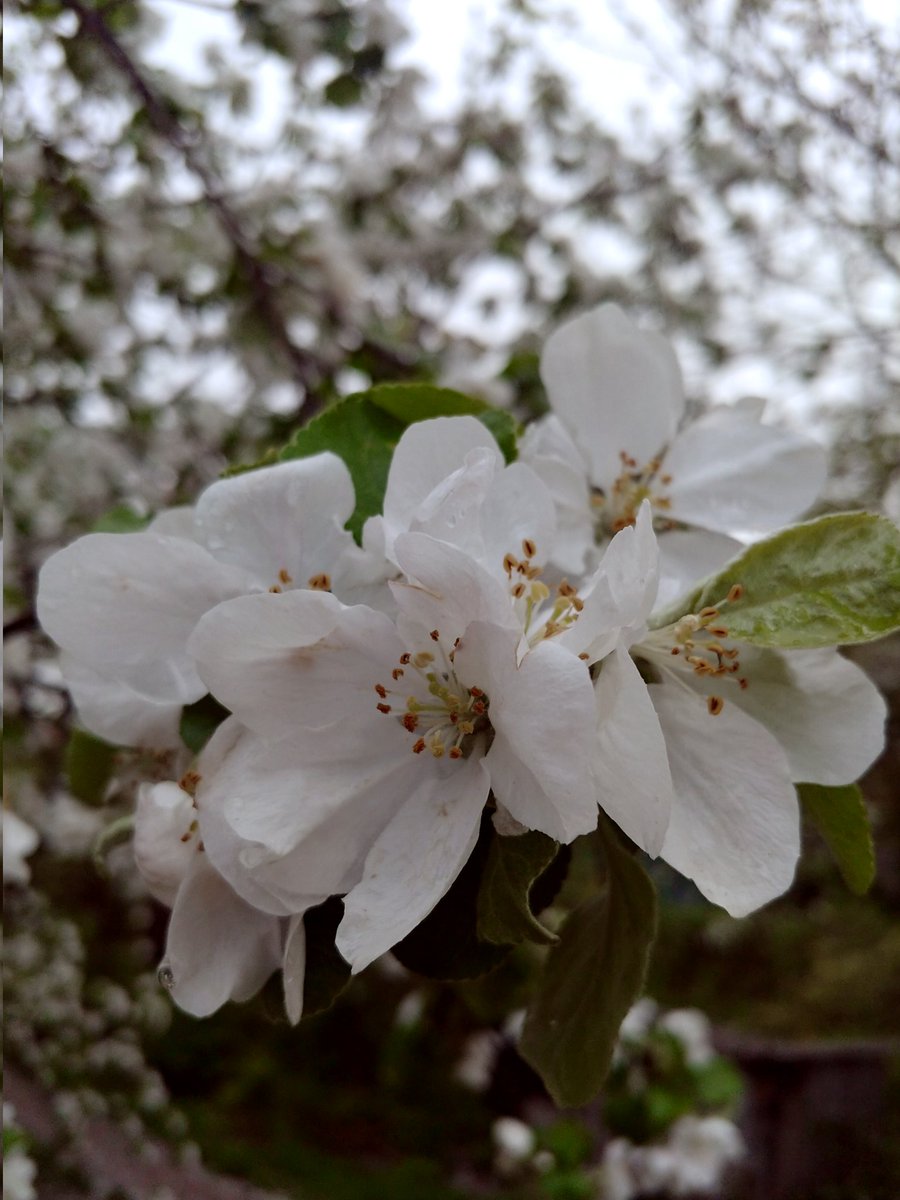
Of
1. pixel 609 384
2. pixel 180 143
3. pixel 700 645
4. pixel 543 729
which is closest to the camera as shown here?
pixel 543 729

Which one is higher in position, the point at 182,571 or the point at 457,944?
the point at 182,571

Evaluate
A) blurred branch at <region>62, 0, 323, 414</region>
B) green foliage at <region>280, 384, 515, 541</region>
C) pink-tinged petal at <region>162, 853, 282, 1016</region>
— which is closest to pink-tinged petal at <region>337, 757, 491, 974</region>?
pink-tinged petal at <region>162, 853, 282, 1016</region>

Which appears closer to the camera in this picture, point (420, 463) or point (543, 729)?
point (543, 729)

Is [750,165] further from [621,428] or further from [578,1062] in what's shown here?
[578,1062]

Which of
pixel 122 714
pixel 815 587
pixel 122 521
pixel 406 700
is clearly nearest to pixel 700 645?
pixel 815 587

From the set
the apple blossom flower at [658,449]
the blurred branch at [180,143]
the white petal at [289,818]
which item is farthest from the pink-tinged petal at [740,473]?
the blurred branch at [180,143]

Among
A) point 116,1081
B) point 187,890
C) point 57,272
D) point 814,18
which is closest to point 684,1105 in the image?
point 187,890

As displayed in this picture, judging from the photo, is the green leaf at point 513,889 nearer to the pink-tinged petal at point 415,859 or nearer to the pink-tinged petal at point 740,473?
the pink-tinged petal at point 415,859

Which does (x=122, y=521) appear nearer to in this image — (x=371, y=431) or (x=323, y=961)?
(x=371, y=431)
